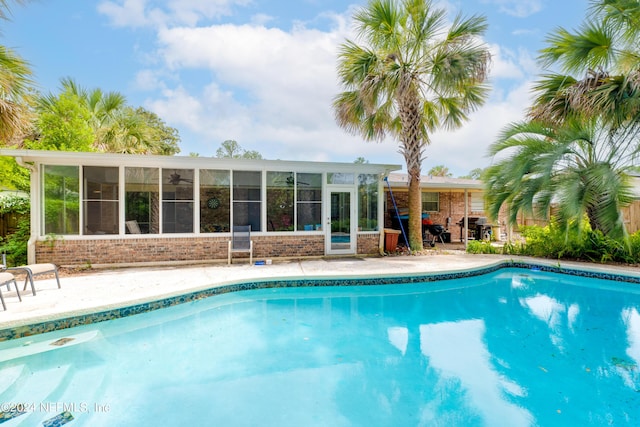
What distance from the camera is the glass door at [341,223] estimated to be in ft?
30.6

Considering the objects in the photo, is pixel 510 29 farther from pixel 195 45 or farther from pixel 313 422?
pixel 313 422

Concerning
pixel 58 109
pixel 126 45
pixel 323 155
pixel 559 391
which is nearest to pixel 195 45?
pixel 126 45

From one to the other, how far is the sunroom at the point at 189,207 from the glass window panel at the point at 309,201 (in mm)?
29

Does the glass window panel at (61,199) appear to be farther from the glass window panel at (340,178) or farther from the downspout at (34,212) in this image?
the glass window panel at (340,178)

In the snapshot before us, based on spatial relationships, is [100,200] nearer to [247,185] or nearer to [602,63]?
[247,185]

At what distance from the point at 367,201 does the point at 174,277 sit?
5.60 m

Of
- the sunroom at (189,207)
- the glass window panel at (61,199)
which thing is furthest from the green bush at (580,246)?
the glass window panel at (61,199)

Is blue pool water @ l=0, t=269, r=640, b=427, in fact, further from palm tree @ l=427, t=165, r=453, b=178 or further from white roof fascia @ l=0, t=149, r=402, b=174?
palm tree @ l=427, t=165, r=453, b=178

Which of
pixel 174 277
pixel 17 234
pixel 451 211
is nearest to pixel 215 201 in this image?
pixel 174 277

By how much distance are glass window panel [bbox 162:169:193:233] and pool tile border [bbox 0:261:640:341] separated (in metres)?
2.82

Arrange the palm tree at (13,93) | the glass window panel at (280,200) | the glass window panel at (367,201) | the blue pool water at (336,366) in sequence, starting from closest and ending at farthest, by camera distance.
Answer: the blue pool water at (336,366), the palm tree at (13,93), the glass window panel at (280,200), the glass window panel at (367,201)

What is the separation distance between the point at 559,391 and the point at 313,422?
103 inches

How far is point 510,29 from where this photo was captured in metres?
9.74

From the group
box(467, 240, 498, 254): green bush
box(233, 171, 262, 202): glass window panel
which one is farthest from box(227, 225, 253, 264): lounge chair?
box(467, 240, 498, 254): green bush
